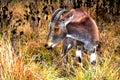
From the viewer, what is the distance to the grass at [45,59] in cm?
590

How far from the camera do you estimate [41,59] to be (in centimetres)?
821

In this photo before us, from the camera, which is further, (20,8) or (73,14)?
(20,8)

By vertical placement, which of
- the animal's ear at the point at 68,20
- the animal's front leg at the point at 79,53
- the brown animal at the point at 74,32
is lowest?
the animal's front leg at the point at 79,53

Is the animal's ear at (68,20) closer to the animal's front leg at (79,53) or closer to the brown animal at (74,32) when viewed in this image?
the brown animal at (74,32)

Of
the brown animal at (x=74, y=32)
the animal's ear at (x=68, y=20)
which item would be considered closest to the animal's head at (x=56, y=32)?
the brown animal at (x=74, y=32)

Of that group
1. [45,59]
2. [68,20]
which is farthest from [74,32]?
[45,59]

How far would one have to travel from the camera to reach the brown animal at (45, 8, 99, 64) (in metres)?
7.19

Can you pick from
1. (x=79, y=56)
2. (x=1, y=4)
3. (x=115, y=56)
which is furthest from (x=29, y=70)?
(x=1, y=4)

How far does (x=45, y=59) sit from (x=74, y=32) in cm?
103

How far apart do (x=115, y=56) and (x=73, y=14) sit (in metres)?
1.24

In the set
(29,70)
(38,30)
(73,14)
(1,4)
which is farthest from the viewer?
(1,4)

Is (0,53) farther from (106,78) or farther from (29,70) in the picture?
(106,78)

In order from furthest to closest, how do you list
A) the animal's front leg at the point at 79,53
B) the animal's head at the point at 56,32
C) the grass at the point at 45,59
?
the animal's front leg at the point at 79,53
the animal's head at the point at 56,32
the grass at the point at 45,59

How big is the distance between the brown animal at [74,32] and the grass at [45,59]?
26 cm
